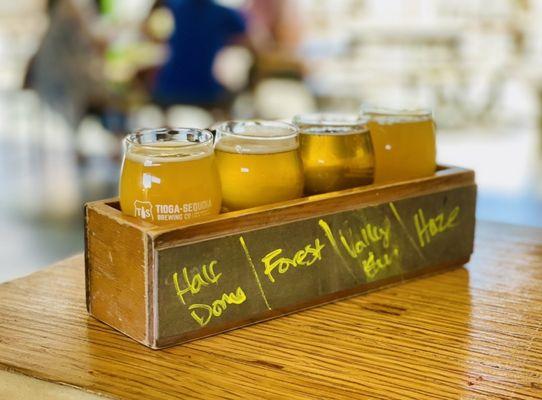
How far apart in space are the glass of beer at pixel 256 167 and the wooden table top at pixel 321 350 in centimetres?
18

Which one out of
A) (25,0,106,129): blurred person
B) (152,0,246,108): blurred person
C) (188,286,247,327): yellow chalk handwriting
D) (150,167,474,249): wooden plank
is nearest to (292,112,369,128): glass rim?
(150,167,474,249): wooden plank

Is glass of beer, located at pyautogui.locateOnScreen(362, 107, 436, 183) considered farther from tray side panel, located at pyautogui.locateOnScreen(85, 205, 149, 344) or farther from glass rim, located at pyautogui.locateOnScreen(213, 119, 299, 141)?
tray side panel, located at pyautogui.locateOnScreen(85, 205, 149, 344)

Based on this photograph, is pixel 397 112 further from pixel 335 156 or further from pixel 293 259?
pixel 293 259

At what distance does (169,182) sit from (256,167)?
0.15 metres

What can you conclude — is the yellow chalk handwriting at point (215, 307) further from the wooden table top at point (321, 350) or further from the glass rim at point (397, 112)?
the glass rim at point (397, 112)

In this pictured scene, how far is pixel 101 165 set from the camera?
6.07 metres

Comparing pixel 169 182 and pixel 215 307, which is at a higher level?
pixel 169 182

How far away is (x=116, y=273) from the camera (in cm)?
104

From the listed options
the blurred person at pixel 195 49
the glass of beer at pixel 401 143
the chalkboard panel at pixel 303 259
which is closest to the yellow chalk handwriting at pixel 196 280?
the chalkboard panel at pixel 303 259

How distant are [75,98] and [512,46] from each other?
3.74 m

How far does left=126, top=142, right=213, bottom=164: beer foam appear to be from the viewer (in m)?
1.02

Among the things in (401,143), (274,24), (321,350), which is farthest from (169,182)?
(274,24)

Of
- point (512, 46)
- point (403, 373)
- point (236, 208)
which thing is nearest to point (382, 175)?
point (236, 208)

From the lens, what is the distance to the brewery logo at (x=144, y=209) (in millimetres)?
1018
